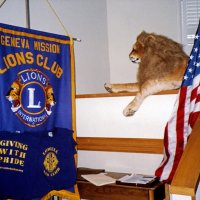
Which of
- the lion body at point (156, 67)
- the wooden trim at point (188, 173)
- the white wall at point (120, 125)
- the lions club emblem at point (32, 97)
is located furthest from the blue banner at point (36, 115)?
the wooden trim at point (188, 173)

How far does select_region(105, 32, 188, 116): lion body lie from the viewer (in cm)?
241

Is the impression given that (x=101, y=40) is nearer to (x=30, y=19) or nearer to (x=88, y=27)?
(x=88, y=27)

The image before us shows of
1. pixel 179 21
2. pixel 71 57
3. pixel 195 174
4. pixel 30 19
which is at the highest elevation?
pixel 179 21

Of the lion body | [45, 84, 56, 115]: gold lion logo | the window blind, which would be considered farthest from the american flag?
the window blind

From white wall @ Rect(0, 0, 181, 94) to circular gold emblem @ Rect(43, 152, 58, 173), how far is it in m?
0.94

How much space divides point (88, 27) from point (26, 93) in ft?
4.68

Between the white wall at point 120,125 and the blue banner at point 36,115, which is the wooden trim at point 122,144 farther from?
the blue banner at point 36,115

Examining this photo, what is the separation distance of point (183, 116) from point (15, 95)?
1271 mm

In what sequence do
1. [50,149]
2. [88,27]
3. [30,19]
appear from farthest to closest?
Result: 1. [88,27]
2. [30,19]
3. [50,149]

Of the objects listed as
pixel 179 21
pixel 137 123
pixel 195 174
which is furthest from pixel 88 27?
pixel 195 174

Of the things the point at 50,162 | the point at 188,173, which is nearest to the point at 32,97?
the point at 50,162

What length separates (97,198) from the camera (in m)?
2.44

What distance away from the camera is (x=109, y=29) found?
367 cm

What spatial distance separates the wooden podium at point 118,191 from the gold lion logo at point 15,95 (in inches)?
35.7
